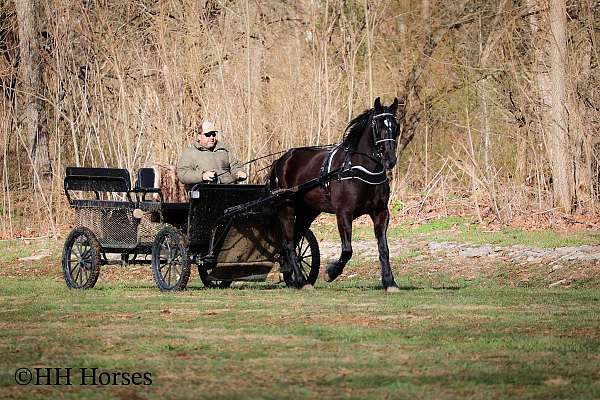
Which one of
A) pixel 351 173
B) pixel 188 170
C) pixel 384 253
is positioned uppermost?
pixel 188 170

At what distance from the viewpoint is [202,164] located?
15.7 metres

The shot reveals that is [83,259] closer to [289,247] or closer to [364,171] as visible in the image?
[289,247]

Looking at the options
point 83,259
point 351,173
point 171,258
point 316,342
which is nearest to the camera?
point 316,342

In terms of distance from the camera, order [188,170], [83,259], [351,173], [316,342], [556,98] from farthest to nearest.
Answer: [556,98]
[83,259]
[188,170]
[351,173]
[316,342]

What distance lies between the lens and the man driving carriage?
15617mm

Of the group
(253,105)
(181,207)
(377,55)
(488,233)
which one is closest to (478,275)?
(488,233)

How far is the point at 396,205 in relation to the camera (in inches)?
964

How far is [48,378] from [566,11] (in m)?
17.3

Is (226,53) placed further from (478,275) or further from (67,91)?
(478,275)

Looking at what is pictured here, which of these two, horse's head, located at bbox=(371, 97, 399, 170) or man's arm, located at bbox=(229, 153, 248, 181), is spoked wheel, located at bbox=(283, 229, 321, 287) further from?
horse's head, located at bbox=(371, 97, 399, 170)

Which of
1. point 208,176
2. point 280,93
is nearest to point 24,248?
point 280,93

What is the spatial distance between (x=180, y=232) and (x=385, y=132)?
265 centimetres

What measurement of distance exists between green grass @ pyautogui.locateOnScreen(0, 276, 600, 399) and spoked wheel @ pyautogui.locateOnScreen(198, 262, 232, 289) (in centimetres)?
163

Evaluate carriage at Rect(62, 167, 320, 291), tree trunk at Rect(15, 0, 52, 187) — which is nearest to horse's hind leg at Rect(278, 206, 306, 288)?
carriage at Rect(62, 167, 320, 291)
